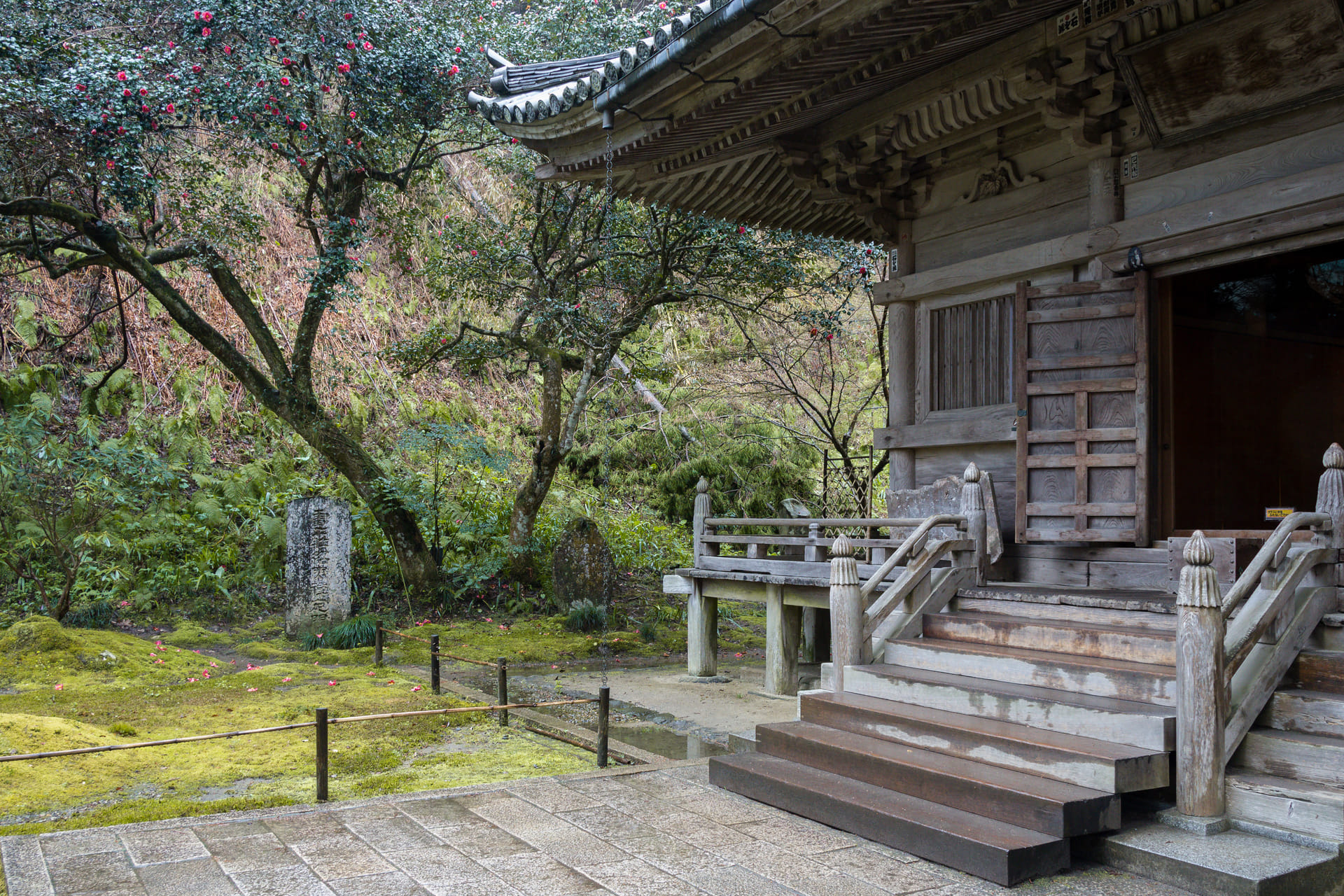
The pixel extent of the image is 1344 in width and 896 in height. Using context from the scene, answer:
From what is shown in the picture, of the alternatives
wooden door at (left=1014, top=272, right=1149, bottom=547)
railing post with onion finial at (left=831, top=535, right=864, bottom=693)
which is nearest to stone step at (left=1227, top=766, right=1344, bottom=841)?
railing post with onion finial at (left=831, top=535, right=864, bottom=693)

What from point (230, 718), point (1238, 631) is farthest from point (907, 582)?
point (230, 718)

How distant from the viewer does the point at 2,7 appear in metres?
9.63

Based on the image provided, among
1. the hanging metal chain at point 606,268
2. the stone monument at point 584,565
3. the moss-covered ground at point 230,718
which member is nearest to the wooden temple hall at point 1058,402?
the moss-covered ground at point 230,718

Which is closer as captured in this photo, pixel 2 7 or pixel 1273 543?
pixel 1273 543

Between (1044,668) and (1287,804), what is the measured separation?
135 cm

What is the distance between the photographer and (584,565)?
13.7 metres

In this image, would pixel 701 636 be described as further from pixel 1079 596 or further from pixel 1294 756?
pixel 1294 756

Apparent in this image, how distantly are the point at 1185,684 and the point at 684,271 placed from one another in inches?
395

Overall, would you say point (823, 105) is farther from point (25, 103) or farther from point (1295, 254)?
point (25, 103)

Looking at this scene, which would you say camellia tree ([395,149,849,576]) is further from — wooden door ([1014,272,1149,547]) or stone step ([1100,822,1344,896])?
stone step ([1100,822,1344,896])

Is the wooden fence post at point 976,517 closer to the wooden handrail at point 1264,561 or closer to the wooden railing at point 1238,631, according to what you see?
the wooden railing at point 1238,631

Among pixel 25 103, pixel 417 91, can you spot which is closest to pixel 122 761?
pixel 25 103

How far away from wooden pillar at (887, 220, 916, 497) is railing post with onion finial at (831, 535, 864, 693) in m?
2.64

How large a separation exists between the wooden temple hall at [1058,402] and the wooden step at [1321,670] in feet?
0.07
